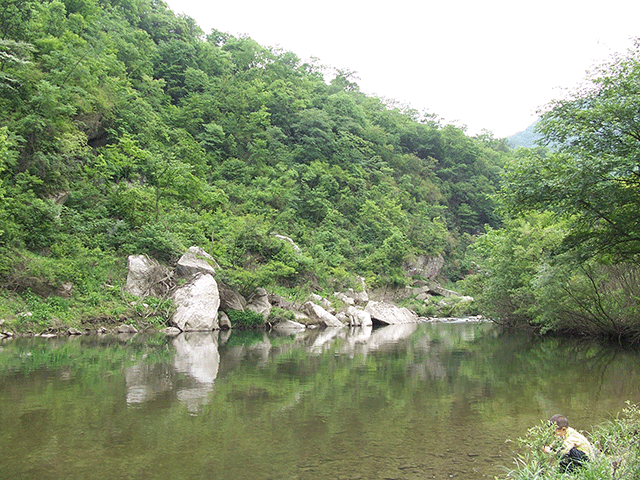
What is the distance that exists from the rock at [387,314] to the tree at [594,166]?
74.8 ft

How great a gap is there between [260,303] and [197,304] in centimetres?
518

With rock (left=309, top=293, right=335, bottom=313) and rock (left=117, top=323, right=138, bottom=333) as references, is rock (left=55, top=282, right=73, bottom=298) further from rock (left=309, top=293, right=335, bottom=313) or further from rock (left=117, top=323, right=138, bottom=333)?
rock (left=309, top=293, right=335, bottom=313)

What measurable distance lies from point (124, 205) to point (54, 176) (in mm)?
3762

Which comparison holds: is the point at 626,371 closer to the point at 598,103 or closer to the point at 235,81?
the point at 598,103

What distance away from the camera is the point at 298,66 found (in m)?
61.9

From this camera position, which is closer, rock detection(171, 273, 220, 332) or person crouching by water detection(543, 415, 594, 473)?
person crouching by water detection(543, 415, 594, 473)

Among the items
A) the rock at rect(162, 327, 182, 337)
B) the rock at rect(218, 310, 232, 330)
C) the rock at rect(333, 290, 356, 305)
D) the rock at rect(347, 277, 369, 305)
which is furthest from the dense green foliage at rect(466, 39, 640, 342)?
the rock at rect(347, 277, 369, 305)

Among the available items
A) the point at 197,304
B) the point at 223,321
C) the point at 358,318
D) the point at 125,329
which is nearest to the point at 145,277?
the point at 197,304

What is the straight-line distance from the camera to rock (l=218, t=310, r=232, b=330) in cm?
2495

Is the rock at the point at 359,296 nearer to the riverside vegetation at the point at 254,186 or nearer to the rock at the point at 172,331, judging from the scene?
the riverside vegetation at the point at 254,186

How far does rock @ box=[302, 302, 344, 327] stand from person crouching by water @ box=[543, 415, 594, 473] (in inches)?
1003

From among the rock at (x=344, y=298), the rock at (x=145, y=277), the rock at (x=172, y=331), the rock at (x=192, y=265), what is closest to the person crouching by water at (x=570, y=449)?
the rock at (x=172, y=331)

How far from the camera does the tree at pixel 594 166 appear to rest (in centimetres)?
1046

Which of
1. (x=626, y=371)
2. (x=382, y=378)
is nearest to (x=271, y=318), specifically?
(x=382, y=378)
